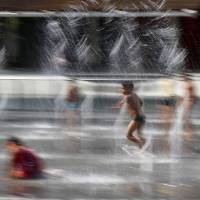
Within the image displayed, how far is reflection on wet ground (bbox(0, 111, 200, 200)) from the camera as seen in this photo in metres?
9.73

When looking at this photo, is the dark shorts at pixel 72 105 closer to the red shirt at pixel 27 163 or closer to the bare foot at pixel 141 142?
the bare foot at pixel 141 142

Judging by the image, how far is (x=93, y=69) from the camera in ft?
71.3

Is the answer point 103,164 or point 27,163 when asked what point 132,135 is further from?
point 27,163

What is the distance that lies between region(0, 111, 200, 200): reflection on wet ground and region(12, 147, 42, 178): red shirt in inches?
6.7

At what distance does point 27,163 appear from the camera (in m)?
10.4

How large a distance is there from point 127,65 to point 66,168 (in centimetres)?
1181

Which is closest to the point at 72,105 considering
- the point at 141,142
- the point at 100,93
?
the point at 141,142

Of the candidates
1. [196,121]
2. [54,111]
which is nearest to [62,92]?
[54,111]

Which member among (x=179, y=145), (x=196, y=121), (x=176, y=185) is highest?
(x=196, y=121)

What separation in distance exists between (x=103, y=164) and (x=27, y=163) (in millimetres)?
1664

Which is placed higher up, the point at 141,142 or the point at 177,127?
the point at 177,127

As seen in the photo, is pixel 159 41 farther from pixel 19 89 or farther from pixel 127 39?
pixel 19 89

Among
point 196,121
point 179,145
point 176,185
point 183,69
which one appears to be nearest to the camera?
point 176,185

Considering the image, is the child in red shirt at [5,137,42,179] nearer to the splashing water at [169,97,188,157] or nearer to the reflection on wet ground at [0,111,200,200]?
the reflection on wet ground at [0,111,200,200]
